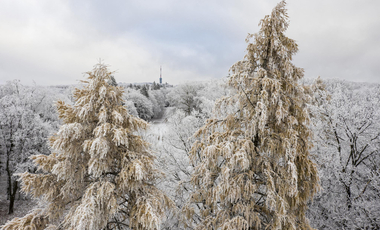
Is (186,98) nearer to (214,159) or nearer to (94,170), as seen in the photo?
(214,159)

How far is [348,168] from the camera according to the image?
7.96 meters

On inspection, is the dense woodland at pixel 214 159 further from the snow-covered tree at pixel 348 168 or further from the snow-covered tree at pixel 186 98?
the snow-covered tree at pixel 186 98

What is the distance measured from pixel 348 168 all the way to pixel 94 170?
9.43 m

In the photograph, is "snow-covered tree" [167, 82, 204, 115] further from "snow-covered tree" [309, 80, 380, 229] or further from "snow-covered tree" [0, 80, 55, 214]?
"snow-covered tree" [309, 80, 380, 229]

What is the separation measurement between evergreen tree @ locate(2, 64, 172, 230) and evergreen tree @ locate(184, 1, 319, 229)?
5.75 ft

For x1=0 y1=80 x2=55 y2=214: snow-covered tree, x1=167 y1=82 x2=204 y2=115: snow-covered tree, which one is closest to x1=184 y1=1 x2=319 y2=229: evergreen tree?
x1=0 y1=80 x2=55 y2=214: snow-covered tree

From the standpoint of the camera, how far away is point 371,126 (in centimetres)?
782

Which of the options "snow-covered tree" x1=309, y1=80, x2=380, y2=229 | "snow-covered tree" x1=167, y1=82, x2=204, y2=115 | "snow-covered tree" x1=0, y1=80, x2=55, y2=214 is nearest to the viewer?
"snow-covered tree" x1=309, y1=80, x2=380, y2=229

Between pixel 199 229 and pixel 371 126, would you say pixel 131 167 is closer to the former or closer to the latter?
pixel 199 229

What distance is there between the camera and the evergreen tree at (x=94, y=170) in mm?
4430

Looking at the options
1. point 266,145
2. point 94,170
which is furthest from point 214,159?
point 94,170

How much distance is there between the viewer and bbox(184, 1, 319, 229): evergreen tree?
4.50 metres

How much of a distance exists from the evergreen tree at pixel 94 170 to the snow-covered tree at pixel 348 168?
7.05 meters

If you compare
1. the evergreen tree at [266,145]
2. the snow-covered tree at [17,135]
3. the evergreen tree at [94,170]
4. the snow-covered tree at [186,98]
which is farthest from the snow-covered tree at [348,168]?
the snow-covered tree at [186,98]
